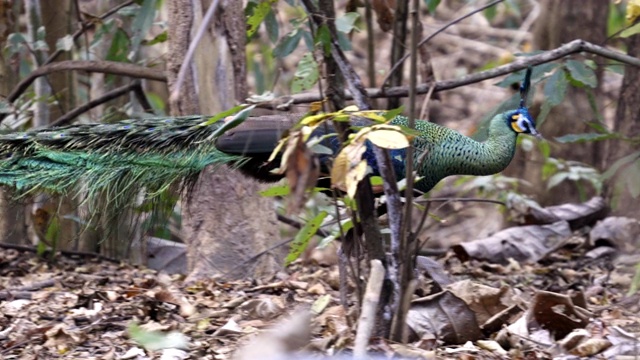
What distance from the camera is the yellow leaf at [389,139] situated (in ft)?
A: 7.52

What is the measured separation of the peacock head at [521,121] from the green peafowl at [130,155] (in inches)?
29.1

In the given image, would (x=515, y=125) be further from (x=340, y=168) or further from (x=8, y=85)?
(x=8, y=85)

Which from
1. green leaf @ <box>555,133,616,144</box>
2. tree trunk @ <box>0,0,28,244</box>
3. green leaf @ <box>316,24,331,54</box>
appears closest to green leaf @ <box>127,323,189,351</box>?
tree trunk @ <box>0,0,28,244</box>

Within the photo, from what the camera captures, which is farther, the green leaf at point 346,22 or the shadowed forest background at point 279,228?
the green leaf at point 346,22

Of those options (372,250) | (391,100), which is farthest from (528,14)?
(372,250)

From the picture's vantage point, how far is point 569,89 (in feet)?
19.8

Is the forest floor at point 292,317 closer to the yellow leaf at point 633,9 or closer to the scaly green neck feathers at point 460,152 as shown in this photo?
the scaly green neck feathers at point 460,152

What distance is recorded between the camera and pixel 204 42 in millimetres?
4133

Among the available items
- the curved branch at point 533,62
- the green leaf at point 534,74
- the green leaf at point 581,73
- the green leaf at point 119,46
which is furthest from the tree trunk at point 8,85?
the green leaf at point 581,73

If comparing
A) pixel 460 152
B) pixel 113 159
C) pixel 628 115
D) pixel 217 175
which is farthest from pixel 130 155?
pixel 628 115

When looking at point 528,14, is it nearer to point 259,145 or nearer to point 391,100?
point 391,100

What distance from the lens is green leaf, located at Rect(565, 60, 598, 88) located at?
411 centimetres

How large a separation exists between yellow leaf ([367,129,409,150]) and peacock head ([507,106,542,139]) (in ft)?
7.04

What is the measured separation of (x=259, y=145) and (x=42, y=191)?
34.1 inches
